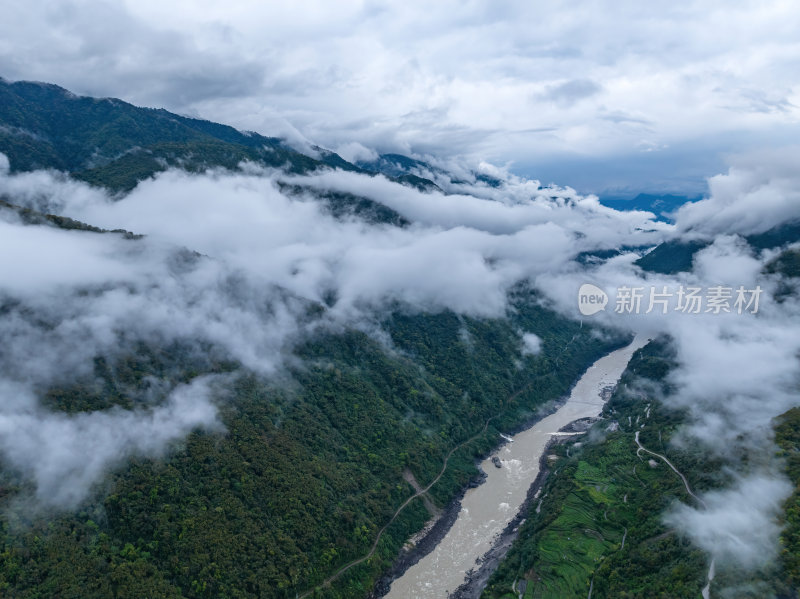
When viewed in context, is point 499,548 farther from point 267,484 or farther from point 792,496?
point 792,496

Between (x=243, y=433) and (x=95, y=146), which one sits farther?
(x=95, y=146)

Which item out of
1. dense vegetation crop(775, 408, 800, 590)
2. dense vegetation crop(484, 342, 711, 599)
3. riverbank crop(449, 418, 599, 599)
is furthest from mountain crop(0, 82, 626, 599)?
dense vegetation crop(775, 408, 800, 590)

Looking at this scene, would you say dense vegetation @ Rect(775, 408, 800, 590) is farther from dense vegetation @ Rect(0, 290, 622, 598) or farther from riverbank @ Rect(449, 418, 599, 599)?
dense vegetation @ Rect(0, 290, 622, 598)

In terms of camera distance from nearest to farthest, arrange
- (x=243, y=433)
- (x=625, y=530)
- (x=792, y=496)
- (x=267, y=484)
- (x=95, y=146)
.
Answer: (x=792, y=496) < (x=267, y=484) < (x=625, y=530) < (x=243, y=433) < (x=95, y=146)

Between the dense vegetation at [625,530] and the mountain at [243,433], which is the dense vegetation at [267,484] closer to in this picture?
the mountain at [243,433]

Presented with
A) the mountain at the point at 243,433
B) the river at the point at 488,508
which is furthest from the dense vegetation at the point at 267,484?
the river at the point at 488,508

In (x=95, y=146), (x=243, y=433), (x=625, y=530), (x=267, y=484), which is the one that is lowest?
(x=625, y=530)

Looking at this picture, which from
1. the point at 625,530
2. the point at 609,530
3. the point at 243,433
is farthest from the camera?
the point at 243,433

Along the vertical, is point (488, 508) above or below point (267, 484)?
below

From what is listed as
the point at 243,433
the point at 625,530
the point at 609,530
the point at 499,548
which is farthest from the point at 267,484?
the point at 625,530
